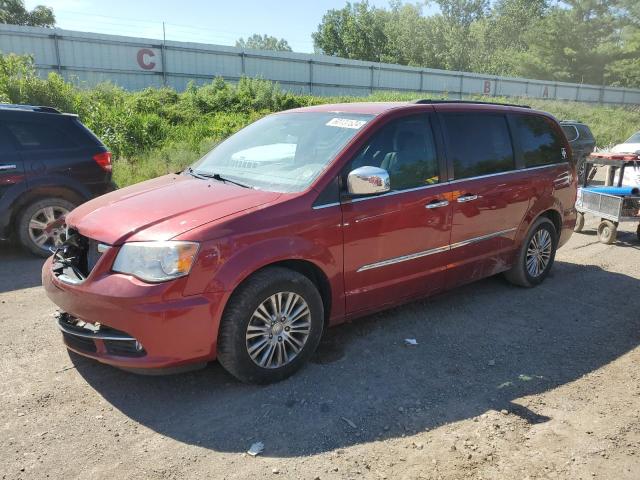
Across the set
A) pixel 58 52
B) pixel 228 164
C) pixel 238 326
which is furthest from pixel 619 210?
pixel 58 52

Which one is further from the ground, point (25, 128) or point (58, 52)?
point (58, 52)

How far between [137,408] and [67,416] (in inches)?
16.1

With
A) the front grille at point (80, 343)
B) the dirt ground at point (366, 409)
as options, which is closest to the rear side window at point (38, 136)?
the dirt ground at point (366, 409)

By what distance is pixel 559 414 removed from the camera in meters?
3.42

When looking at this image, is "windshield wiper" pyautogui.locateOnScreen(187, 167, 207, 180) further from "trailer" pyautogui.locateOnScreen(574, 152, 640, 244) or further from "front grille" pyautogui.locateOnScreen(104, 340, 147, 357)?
"trailer" pyautogui.locateOnScreen(574, 152, 640, 244)

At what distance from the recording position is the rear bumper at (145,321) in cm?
318

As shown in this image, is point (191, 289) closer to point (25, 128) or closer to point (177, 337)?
point (177, 337)

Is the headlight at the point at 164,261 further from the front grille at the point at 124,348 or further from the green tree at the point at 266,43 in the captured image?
the green tree at the point at 266,43

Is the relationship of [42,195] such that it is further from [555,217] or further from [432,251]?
[555,217]

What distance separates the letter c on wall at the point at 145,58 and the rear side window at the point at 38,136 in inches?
747

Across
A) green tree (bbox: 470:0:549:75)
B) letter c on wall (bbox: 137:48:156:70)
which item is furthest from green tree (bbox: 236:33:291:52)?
letter c on wall (bbox: 137:48:156:70)

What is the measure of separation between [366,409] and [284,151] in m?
2.10

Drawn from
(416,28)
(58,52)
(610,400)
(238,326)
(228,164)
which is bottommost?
(610,400)

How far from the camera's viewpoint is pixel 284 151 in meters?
4.36
